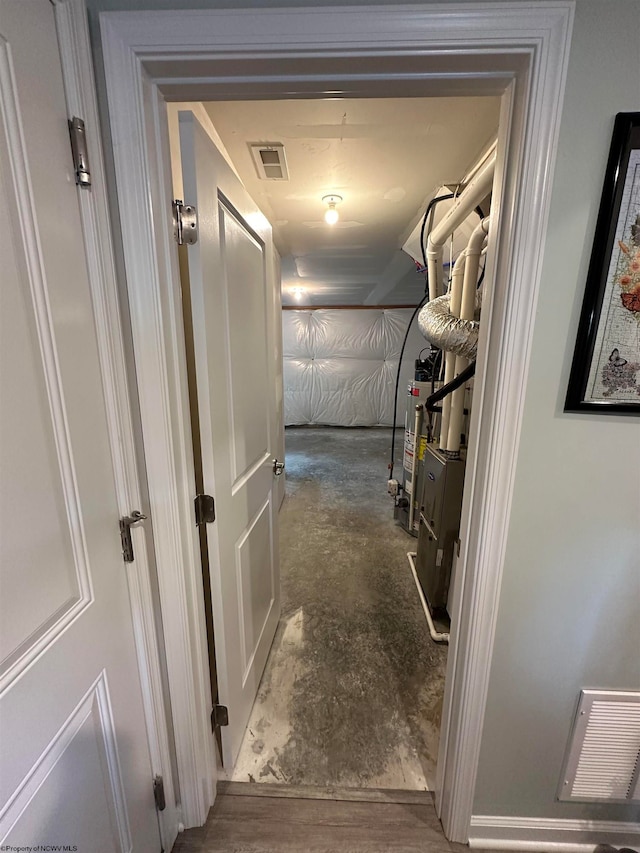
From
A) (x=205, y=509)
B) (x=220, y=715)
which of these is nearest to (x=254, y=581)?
(x=220, y=715)

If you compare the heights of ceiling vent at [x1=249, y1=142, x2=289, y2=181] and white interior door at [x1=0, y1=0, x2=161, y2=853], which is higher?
ceiling vent at [x1=249, y1=142, x2=289, y2=181]

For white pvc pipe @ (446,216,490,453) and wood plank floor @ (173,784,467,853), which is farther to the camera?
white pvc pipe @ (446,216,490,453)

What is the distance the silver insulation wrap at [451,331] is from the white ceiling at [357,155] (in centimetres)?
64

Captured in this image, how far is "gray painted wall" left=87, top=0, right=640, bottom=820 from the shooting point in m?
0.66

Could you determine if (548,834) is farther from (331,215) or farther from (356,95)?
(331,215)

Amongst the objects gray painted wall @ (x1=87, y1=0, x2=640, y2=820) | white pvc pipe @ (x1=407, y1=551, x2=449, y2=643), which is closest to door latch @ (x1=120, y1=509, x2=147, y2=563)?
gray painted wall @ (x1=87, y1=0, x2=640, y2=820)

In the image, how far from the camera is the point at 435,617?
6.33ft

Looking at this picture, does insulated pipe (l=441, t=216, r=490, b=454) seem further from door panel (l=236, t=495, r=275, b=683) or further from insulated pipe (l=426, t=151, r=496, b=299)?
door panel (l=236, t=495, r=275, b=683)

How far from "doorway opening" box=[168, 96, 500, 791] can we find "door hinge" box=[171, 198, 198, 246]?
0.08ft

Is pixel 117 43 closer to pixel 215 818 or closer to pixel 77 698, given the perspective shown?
pixel 77 698

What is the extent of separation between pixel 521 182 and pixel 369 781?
6.10 feet

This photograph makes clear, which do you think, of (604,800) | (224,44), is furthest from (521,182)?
(604,800)

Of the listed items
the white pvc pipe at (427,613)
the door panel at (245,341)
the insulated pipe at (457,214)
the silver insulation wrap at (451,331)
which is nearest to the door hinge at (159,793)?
the door panel at (245,341)

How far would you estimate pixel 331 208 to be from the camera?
2.02 metres
